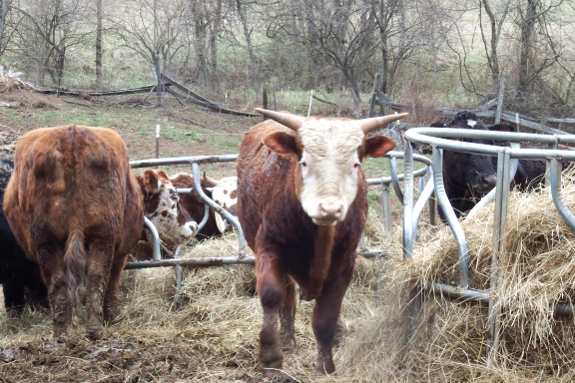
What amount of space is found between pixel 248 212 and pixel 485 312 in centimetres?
203

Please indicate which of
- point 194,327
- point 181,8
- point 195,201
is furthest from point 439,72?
point 194,327

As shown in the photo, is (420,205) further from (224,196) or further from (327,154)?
(224,196)

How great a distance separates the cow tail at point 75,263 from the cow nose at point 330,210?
8.50ft

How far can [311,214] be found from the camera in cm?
370

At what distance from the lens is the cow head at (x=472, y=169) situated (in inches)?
267

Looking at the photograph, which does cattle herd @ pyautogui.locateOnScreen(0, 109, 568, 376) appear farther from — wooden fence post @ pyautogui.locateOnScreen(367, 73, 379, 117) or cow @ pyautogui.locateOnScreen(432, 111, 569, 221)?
wooden fence post @ pyautogui.locateOnScreen(367, 73, 379, 117)

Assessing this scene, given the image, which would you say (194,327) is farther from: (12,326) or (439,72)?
(439,72)

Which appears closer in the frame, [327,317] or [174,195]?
[327,317]

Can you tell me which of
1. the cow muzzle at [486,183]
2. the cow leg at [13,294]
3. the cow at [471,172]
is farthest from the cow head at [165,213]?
the cow muzzle at [486,183]

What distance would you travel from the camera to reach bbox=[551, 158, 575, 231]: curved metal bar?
3.57 m

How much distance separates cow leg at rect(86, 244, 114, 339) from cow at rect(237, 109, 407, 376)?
1632mm

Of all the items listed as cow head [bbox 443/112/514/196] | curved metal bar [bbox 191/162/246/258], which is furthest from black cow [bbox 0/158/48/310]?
cow head [bbox 443/112/514/196]

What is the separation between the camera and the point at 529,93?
1923 centimetres

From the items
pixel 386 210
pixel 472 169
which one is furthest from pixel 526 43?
pixel 386 210
